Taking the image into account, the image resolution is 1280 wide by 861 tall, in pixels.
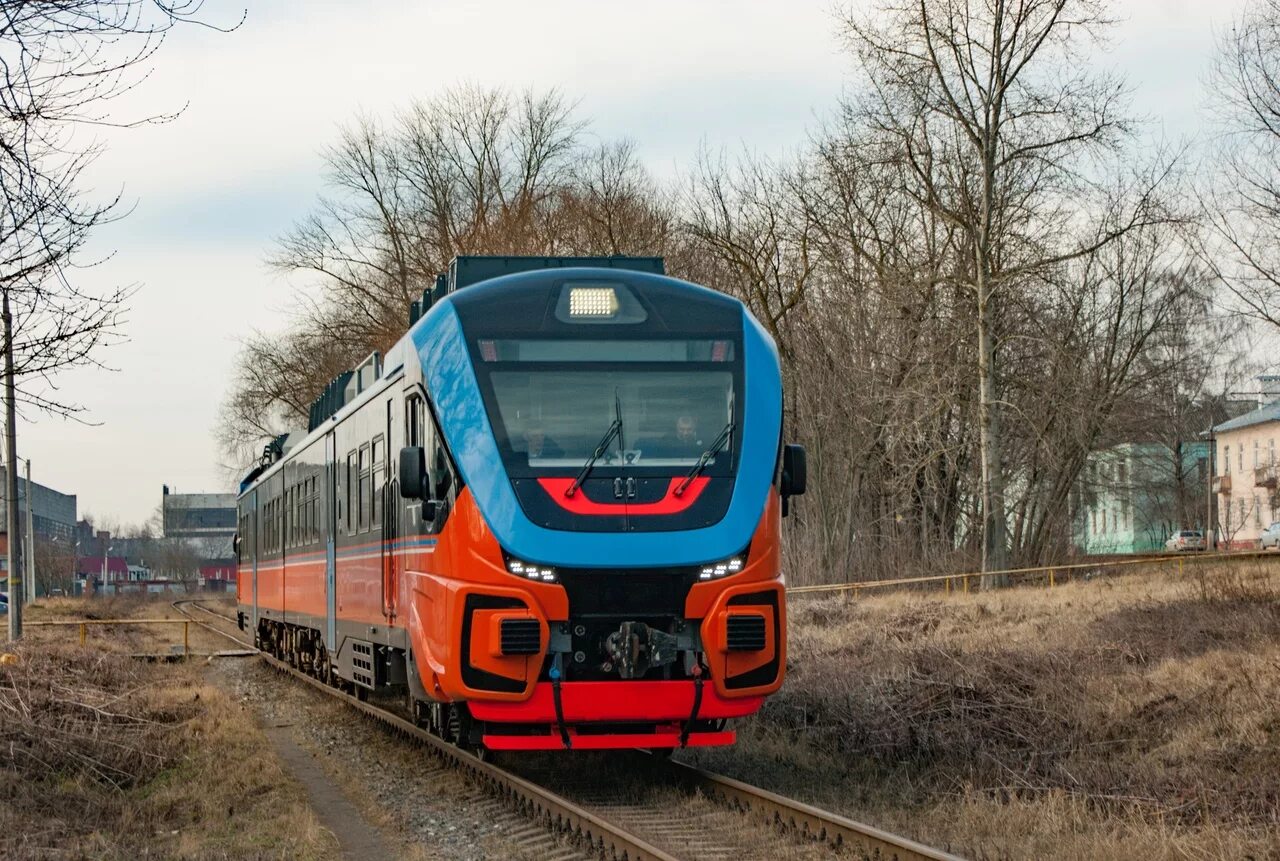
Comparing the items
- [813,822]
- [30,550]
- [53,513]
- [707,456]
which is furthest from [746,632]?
[53,513]

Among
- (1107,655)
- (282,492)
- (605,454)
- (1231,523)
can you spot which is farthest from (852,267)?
(1231,523)

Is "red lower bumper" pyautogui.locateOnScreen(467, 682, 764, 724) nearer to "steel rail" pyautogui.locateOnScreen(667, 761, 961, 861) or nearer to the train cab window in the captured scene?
"steel rail" pyautogui.locateOnScreen(667, 761, 961, 861)

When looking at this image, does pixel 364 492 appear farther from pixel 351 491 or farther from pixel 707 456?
pixel 707 456

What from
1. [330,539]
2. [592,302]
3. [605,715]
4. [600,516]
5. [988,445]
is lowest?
[605,715]

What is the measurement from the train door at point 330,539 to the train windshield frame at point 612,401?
20.7 ft

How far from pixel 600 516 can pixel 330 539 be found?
7343mm

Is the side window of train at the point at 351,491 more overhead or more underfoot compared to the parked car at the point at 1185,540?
more overhead

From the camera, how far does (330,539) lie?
16.9 m

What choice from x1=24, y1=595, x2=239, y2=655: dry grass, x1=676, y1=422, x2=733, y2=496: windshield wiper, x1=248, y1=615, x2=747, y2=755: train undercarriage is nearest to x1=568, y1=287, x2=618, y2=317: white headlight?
x1=676, y1=422, x2=733, y2=496: windshield wiper

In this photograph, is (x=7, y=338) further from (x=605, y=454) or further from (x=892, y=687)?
→ (x=892, y=687)

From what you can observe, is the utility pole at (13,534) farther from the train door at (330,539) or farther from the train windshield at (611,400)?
the train windshield at (611,400)

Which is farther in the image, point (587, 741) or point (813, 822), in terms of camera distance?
point (587, 741)

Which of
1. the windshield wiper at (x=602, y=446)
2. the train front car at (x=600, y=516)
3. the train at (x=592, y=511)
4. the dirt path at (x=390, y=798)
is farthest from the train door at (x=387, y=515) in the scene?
the windshield wiper at (x=602, y=446)

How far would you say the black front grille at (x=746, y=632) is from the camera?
1031cm
